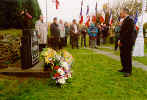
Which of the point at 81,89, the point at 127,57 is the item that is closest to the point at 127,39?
the point at 127,57

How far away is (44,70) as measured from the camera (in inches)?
237

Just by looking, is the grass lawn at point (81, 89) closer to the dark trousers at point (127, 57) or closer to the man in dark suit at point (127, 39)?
the dark trousers at point (127, 57)

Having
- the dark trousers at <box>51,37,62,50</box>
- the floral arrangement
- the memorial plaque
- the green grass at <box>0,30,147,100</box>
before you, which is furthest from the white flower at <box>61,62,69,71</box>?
the dark trousers at <box>51,37,62,50</box>

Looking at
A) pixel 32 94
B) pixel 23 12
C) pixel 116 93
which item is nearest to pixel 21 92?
pixel 32 94

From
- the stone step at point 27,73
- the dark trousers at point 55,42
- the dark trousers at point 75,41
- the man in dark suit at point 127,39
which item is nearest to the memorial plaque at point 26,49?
the stone step at point 27,73

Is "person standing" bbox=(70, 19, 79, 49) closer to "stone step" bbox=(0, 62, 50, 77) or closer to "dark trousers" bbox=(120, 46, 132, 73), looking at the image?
"dark trousers" bbox=(120, 46, 132, 73)

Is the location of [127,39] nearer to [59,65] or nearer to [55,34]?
[59,65]

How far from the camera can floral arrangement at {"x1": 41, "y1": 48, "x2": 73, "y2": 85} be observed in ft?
16.6

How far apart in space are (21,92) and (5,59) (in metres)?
3.16

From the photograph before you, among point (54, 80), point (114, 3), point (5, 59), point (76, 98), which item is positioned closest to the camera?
point (76, 98)

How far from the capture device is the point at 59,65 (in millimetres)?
5246

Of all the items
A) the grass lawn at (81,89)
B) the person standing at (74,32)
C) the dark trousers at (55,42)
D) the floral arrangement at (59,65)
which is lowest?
the grass lawn at (81,89)

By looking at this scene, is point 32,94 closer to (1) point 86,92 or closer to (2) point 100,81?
(1) point 86,92

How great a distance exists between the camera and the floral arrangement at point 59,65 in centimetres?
507
